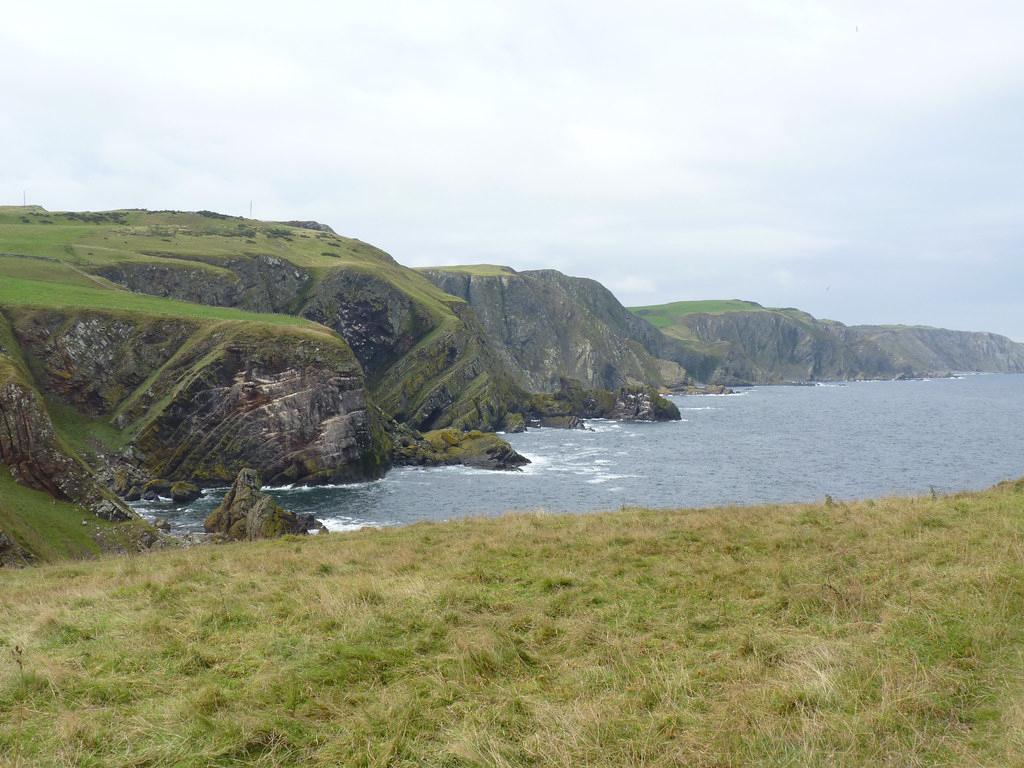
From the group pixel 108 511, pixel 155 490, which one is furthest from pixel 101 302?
pixel 108 511

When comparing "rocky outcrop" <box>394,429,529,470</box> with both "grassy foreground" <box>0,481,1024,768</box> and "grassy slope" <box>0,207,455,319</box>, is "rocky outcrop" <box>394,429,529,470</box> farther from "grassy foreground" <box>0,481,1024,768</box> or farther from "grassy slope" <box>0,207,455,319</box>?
"grassy foreground" <box>0,481,1024,768</box>

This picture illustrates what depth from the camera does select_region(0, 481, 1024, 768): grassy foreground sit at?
6.76 m

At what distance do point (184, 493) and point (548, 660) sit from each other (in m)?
→ 58.7

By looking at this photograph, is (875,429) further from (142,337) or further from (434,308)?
(142,337)

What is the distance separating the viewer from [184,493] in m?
59.1

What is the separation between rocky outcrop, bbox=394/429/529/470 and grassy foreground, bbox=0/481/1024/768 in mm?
62871

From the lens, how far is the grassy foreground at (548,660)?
6.76 m

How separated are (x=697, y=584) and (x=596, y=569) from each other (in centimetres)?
239

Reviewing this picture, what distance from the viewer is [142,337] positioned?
70.9 meters

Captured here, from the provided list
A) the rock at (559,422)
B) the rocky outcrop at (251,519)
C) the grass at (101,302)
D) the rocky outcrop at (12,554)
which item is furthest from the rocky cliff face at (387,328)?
the rocky outcrop at (12,554)

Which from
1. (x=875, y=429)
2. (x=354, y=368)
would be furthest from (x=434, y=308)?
(x=875, y=429)

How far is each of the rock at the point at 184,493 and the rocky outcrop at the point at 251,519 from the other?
1389cm

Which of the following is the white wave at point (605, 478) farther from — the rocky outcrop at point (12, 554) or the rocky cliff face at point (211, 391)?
the rocky outcrop at point (12, 554)

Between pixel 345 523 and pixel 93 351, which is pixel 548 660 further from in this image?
pixel 93 351
